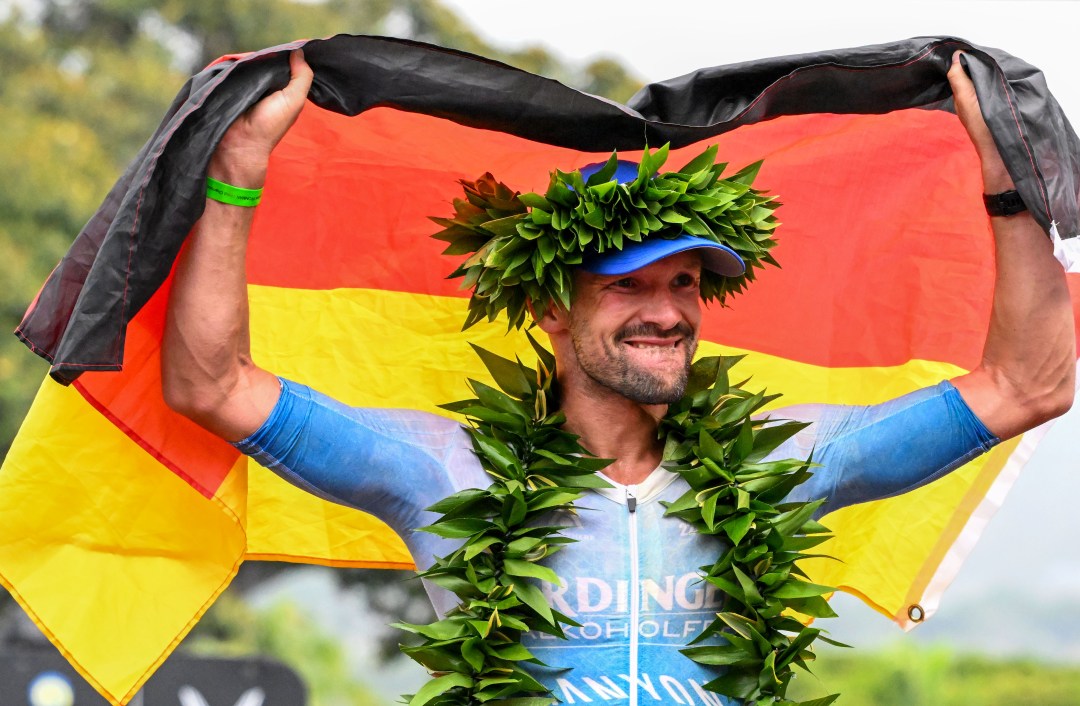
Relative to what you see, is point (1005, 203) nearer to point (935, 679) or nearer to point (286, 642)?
point (935, 679)

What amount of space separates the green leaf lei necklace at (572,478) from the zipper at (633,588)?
0.27 feet

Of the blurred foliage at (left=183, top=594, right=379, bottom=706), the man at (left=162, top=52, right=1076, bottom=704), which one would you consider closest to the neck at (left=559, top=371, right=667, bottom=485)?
the man at (left=162, top=52, right=1076, bottom=704)

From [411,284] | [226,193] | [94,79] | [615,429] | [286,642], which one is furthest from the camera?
[94,79]

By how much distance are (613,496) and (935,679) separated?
9179 millimetres

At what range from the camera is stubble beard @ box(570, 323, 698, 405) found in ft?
11.7

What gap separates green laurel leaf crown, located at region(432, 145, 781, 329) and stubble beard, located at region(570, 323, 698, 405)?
156 millimetres

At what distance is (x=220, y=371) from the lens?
3.36 metres

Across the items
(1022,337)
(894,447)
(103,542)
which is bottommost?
(103,542)

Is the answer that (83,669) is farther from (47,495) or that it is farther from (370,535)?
(370,535)

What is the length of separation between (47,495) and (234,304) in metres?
0.74

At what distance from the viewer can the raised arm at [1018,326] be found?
141 inches

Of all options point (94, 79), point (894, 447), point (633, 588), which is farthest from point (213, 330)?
point (94, 79)

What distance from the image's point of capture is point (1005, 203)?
357 cm

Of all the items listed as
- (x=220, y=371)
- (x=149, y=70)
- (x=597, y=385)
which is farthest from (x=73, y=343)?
(x=149, y=70)
